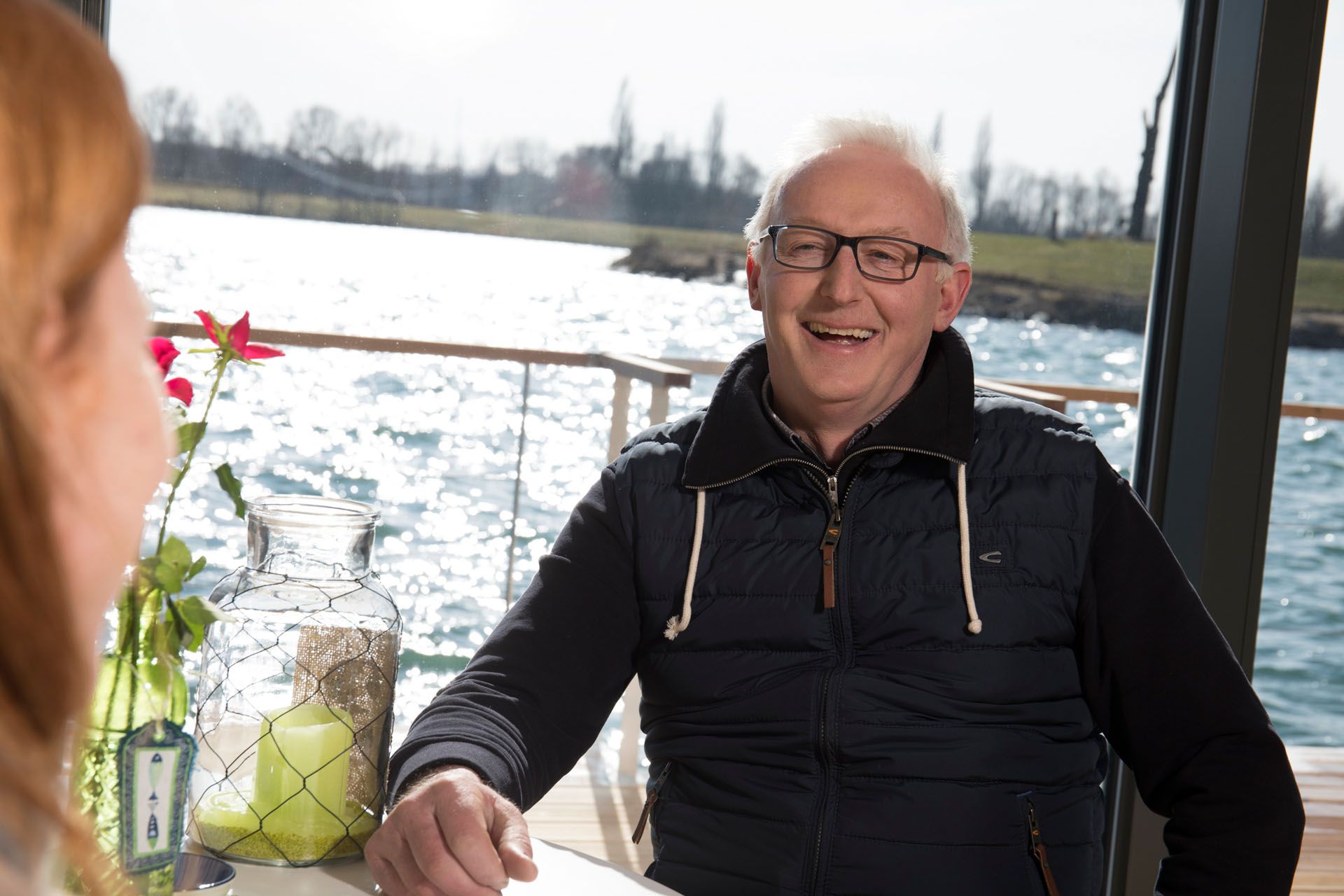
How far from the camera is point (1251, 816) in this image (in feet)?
4.51

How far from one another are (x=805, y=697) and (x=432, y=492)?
1626 mm

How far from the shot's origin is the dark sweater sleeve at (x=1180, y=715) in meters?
1.38

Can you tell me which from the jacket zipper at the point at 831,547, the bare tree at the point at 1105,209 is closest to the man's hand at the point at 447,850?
the jacket zipper at the point at 831,547

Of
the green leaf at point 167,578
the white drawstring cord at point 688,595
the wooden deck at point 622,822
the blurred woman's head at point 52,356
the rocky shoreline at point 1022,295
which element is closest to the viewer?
the blurred woman's head at point 52,356

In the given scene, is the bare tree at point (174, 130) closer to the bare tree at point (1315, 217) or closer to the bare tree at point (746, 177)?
the bare tree at point (746, 177)

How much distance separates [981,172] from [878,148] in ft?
3.22

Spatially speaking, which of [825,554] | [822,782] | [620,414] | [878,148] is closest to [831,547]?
[825,554]

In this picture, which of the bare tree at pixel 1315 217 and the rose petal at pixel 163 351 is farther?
the bare tree at pixel 1315 217

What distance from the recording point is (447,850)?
1.09m

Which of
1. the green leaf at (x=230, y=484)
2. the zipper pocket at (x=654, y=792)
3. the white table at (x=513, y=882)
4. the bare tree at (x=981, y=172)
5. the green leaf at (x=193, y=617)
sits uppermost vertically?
the bare tree at (x=981, y=172)

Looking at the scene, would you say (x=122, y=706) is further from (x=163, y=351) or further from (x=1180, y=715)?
(x=1180, y=715)

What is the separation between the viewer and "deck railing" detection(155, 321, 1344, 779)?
7.89ft

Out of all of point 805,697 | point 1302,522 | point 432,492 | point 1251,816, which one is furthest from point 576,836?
point 1302,522

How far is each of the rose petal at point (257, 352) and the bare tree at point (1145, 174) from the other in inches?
65.8
